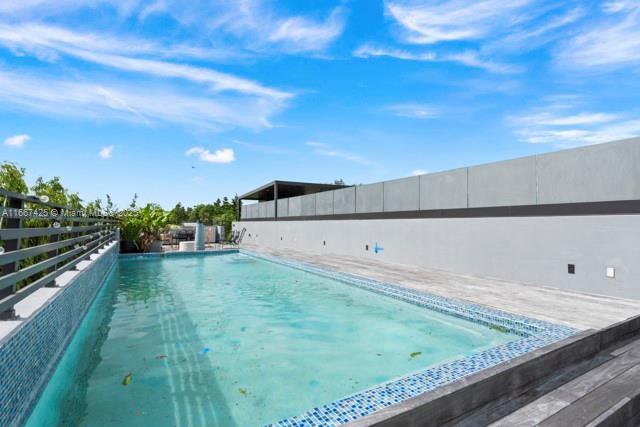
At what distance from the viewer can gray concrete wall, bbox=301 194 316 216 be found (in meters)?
17.1

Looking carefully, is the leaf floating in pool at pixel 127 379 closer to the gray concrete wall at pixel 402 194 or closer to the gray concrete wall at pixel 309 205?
the gray concrete wall at pixel 402 194

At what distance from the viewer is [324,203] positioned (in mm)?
16281

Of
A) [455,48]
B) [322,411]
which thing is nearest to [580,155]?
[455,48]

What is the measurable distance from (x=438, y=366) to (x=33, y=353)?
3929 mm

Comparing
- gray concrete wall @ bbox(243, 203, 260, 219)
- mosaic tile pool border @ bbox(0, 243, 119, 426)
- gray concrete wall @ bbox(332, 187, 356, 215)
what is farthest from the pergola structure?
mosaic tile pool border @ bbox(0, 243, 119, 426)

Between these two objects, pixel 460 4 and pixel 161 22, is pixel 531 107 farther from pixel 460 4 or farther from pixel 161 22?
pixel 161 22

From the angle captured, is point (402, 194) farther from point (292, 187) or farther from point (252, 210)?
point (252, 210)

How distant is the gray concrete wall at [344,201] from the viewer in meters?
14.2

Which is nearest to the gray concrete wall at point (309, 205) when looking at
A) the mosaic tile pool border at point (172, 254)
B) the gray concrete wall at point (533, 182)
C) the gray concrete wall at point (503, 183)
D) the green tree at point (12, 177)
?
the mosaic tile pool border at point (172, 254)

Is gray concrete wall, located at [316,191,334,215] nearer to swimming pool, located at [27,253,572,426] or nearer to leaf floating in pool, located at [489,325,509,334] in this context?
swimming pool, located at [27,253,572,426]

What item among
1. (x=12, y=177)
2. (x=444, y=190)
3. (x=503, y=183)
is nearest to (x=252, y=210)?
(x=444, y=190)

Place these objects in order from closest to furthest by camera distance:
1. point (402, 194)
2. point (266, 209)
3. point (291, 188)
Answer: point (402, 194)
point (291, 188)
point (266, 209)

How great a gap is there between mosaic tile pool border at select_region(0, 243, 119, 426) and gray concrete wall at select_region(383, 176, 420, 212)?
914cm

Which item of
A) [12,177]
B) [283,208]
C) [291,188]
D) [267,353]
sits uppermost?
[291,188]
